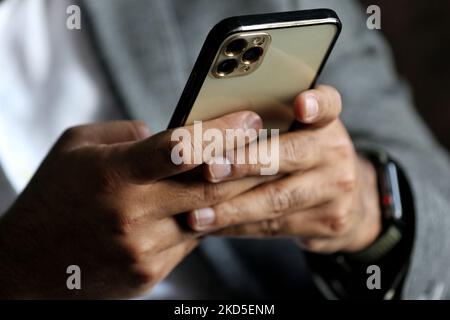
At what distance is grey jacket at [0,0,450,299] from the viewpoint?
58 cm

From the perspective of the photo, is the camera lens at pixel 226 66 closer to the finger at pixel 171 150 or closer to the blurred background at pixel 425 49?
the finger at pixel 171 150

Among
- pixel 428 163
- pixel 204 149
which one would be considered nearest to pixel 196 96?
pixel 204 149

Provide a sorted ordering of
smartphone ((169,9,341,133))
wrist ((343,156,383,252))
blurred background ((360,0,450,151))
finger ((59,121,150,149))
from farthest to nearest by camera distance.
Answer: blurred background ((360,0,450,151)), wrist ((343,156,383,252)), finger ((59,121,150,149)), smartphone ((169,9,341,133))

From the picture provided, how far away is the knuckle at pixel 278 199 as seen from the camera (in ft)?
1.43

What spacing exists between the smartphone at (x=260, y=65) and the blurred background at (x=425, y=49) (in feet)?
1.64

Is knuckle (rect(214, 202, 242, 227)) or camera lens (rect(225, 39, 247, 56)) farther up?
camera lens (rect(225, 39, 247, 56))

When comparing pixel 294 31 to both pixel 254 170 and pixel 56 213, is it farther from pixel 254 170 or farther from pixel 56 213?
pixel 56 213

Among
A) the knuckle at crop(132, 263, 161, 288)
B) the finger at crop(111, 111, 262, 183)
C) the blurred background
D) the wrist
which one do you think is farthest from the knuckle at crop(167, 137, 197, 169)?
the blurred background

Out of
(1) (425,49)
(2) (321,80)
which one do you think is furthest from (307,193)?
(1) (425,49)

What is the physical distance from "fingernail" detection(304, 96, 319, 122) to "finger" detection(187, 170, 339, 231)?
57 mm

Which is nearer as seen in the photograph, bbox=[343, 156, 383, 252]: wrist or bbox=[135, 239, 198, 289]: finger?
bbox=[135, 239, 198, 289]: finger

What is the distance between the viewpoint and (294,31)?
34 cm

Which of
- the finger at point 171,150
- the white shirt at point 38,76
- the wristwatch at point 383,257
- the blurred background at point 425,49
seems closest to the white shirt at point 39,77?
the white shirt at point 38,76

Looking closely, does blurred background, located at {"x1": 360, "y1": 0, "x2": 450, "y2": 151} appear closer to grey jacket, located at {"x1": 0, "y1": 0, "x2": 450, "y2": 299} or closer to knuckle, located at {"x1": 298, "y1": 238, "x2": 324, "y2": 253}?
grey jacket, located at {"x1": 0, "y1": 0, "x2": 450, "y2": 299}
